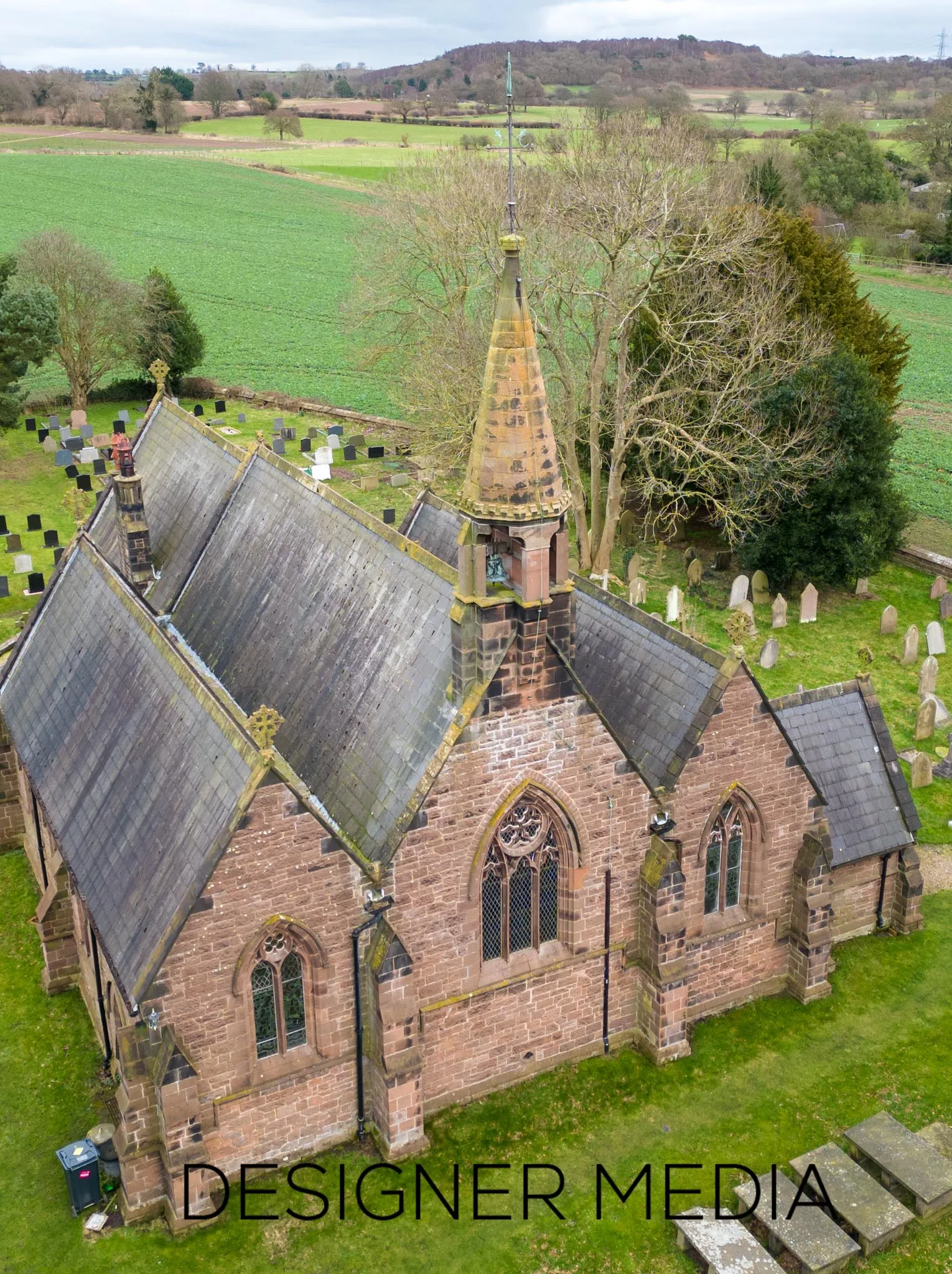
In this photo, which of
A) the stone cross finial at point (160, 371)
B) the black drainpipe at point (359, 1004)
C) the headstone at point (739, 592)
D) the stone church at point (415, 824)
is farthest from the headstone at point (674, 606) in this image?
the black drainpipe at point (359, 1004)

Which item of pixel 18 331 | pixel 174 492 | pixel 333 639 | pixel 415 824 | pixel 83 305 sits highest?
pixel 83 305

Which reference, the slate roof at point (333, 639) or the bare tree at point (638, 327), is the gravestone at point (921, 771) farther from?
the slate roof at point (333, 639)

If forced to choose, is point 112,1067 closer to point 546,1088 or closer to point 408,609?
point 546,1088

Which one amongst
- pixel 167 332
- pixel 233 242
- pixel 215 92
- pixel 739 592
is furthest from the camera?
pixel 215 92

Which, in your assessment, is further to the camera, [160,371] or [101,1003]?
[160,371]

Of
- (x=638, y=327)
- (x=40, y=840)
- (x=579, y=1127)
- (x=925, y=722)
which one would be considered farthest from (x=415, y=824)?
(x=638, y=327)

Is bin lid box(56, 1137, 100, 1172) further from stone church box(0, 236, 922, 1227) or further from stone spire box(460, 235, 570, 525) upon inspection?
stone spire box(460, 235, 570, 525)

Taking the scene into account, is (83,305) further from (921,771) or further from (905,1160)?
(905,1160)
